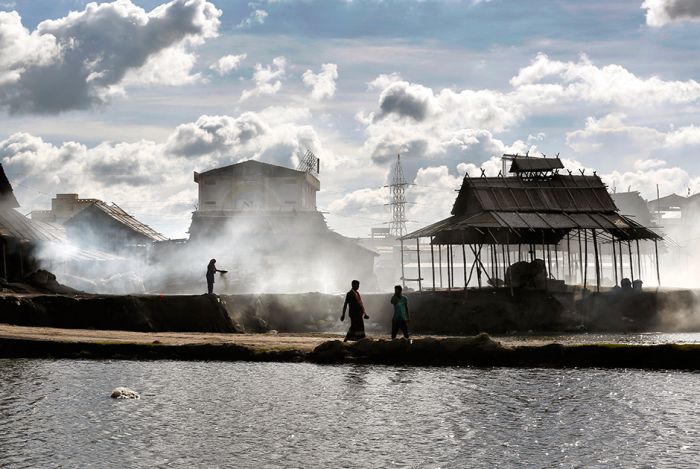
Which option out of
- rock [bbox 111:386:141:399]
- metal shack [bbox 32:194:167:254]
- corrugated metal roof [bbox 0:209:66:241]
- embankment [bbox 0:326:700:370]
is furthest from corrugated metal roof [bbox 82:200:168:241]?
rock [bbox 111:386:141:399]

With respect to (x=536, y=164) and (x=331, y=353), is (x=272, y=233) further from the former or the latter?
(x=331, y=353)

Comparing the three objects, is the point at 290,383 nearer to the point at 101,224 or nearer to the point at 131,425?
the point at 131,425

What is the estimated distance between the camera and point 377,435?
14766 millimetres

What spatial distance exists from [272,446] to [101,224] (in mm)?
55673

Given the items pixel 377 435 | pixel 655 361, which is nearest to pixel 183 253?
pixel 655 361

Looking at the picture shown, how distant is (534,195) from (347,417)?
33.4 metres

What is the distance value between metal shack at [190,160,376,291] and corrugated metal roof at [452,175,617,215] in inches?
721

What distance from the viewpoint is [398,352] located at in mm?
23906

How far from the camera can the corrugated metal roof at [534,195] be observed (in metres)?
46.7

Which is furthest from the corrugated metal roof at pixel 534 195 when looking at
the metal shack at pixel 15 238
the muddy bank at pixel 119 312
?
the metal shack at pixel 15 238

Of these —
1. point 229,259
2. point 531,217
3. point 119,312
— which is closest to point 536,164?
point 531,217

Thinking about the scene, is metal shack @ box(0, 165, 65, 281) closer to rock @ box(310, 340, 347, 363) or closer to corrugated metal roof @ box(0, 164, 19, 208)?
corrugated metal roof @ box(0, 164, 19, 208)

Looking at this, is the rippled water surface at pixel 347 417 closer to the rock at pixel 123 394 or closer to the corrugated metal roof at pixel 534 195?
the rock at pixel 123 394

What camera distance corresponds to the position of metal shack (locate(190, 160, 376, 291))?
2586 inches
